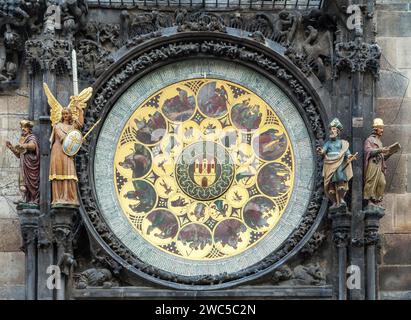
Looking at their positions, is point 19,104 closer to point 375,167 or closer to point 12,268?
point 12,268

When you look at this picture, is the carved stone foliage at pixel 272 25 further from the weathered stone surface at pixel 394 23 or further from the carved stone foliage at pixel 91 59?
the weathered stone surface at pixel 394 23

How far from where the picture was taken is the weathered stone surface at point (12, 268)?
2680cm

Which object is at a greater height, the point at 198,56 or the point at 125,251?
the point at 198,56

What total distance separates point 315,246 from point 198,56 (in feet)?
8.81

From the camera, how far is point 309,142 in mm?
27125

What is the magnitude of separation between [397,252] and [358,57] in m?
2.30

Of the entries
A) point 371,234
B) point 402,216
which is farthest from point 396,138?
point 371,234

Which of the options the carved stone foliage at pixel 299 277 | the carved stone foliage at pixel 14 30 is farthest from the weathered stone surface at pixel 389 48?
the carved stone foliage at pixel 14 30

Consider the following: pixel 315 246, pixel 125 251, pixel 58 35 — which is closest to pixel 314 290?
pixel 315 246

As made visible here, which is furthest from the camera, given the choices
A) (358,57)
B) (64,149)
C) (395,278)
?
(358,57)

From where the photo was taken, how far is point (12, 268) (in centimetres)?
2684

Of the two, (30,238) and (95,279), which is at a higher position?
(30,238)
